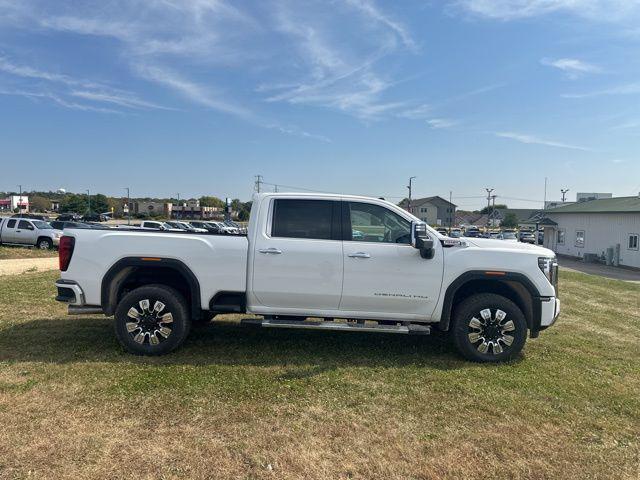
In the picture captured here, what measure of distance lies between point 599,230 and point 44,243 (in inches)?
1279

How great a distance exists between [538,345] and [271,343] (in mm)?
3644

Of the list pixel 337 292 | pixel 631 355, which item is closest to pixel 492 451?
pixel 337 292

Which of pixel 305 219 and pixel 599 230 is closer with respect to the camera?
pixel 305 219

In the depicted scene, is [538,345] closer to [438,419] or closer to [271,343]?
[438,419]

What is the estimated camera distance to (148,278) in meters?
5.61

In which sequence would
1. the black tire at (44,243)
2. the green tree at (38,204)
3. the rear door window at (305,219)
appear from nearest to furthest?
the rear door window at (305,219) < the black tire at (44,243) < the green tree at (38,204)

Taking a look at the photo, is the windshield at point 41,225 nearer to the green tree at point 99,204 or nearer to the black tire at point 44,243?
the black tire at point 44,243

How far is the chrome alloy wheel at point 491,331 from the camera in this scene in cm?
530

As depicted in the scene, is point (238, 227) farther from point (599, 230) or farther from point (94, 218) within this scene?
point (94, 218)

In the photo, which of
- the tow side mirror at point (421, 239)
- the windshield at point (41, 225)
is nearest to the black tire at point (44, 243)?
the windshield at point (41, 225)

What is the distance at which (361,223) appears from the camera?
214 inches

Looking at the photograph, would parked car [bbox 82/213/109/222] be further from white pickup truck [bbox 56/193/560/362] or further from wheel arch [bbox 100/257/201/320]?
white pickup truck [bbox 56/193/560/362]

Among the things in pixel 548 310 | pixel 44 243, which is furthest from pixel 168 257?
pixel 44 243

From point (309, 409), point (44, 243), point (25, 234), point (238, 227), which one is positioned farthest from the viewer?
point (44, 243)
